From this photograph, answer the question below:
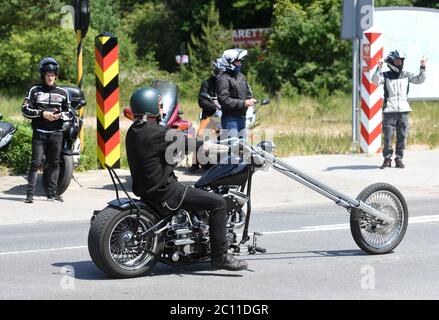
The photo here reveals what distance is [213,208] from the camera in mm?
8617

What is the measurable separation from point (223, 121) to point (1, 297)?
6251 mm

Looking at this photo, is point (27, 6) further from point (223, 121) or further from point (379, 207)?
point (379, 207)

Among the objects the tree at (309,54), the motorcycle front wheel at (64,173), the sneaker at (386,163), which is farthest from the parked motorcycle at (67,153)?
the tree at (309,54)

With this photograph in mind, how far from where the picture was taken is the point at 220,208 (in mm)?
8633

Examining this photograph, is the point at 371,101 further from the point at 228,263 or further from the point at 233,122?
the point at 228,263

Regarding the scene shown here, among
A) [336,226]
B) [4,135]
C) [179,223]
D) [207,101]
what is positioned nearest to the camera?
[179,223]

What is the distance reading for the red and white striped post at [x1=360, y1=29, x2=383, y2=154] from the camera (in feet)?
61.9

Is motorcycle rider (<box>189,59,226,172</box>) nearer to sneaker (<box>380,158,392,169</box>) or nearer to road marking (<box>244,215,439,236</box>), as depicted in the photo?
sneaker (<box>380,158,392,169</box>)

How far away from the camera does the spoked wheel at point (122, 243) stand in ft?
27.3

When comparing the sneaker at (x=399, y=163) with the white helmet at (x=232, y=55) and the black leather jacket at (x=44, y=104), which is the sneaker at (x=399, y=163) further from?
the black leather jacket at (x=44, y=104)

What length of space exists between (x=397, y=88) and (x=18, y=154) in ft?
20.5

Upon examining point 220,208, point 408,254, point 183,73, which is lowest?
point 183,73

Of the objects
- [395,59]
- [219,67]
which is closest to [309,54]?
[395,59]
